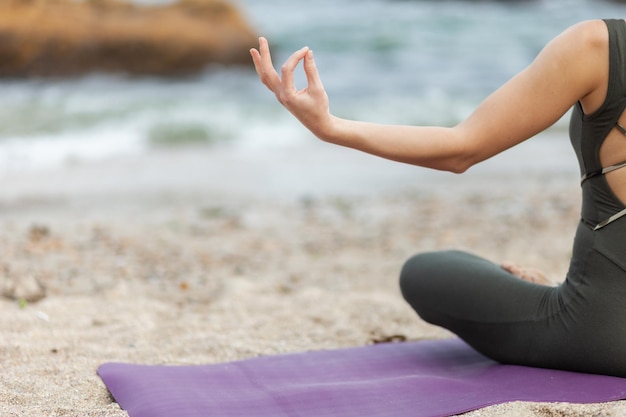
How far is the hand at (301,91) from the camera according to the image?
1.97 metres

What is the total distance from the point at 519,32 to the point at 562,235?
12613 millimetres

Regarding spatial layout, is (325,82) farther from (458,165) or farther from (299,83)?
(458,165)

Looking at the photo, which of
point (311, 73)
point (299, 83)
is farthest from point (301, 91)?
point (299, 83)

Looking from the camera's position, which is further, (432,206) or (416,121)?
(416,121)

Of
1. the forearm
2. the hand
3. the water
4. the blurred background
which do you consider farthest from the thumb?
the water

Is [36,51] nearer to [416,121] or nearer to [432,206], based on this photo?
[416,121]

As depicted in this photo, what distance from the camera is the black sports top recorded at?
2.05 metres

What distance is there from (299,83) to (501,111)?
10.8 metres

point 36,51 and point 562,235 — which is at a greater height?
point 36,51

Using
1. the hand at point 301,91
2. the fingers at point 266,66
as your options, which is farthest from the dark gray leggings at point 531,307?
the fingers at point 266,66

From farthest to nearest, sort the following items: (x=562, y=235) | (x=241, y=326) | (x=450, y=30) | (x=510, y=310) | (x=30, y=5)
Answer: (x=450, y=30) < (x=30, y=5) < (x=562, y=235) < (x=241, y=326) < (x=510, y=310)

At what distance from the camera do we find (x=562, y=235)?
5.43 meters

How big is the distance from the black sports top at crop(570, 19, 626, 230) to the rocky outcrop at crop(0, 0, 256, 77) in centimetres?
1202

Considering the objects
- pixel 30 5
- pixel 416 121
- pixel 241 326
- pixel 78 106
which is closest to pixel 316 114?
pixel 241 326
